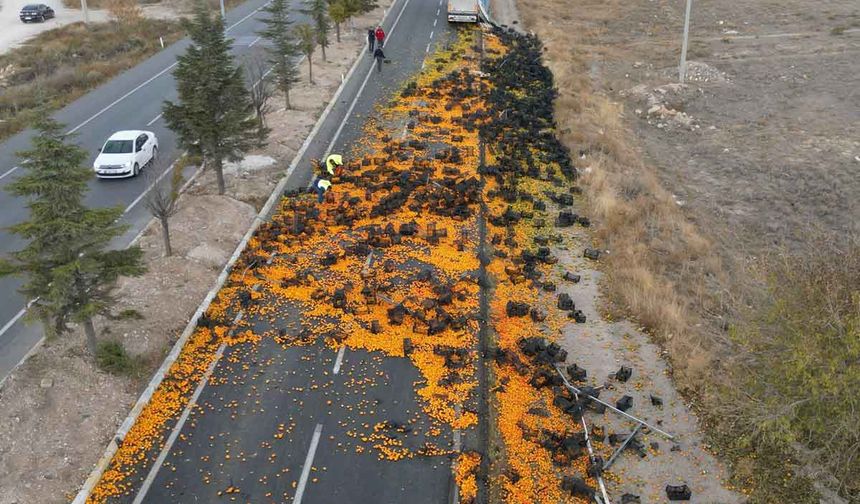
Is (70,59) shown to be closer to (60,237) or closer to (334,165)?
(334,165)

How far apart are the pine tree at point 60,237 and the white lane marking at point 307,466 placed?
5.24 metres

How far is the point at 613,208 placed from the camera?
2445 centimetres

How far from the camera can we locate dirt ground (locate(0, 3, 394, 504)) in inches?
531

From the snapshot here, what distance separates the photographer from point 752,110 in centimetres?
3597

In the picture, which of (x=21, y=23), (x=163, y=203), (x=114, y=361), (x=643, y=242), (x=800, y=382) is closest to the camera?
(x=800, y=382)

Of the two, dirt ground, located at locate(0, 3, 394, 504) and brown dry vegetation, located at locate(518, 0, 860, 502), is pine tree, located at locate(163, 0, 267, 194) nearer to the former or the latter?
dirt ground, located at locate(0, 3, 394, 504)

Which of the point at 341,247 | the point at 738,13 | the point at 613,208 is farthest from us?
the point at 738,13

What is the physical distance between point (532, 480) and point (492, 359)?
12.8 feet

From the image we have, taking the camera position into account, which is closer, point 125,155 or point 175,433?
point 175,433

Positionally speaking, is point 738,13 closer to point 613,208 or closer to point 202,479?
point 613,208

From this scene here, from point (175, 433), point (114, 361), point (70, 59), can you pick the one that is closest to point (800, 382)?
point (175, 433)

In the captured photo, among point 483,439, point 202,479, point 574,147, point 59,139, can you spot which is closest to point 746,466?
point 483,439

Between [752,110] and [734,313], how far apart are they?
2279cm

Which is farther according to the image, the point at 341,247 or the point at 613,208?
the point at 613,208
